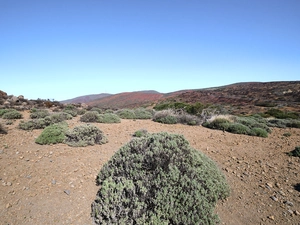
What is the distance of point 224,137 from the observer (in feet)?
25.7

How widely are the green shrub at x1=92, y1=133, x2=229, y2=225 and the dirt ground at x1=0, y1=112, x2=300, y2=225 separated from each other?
0.43m

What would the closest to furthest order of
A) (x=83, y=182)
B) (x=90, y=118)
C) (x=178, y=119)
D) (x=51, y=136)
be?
(x=83, y=182) → (x=51, y=136) → (x=90, y=118) → (x=178, y=119)

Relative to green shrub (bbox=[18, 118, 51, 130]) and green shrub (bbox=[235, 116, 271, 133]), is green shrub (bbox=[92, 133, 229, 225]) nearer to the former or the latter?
green shrub (bbox=[18, 118, 51, 130])

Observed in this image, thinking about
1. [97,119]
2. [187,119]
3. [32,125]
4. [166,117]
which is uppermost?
[32,125]

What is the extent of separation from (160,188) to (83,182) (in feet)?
5.99

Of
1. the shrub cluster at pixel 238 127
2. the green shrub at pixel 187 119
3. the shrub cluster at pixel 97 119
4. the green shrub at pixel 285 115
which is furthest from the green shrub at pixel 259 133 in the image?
the green shrub at pixel 285 115

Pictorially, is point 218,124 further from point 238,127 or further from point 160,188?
point 160,188

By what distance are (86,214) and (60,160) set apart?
2.22 metres

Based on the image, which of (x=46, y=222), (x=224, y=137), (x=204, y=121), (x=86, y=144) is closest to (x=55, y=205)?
(x=46, y=222)

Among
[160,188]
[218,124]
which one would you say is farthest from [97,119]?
[160,188]

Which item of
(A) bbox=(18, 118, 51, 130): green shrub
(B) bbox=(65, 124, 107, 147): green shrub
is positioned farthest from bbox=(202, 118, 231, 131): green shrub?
(A) bbox=(18, 118, 51, 130): green shrub

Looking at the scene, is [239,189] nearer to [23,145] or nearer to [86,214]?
[86,214]

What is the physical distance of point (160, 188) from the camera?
268cm

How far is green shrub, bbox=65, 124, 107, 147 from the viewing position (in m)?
5.83
